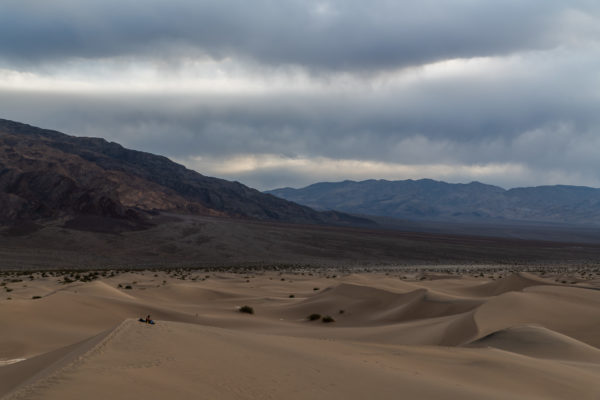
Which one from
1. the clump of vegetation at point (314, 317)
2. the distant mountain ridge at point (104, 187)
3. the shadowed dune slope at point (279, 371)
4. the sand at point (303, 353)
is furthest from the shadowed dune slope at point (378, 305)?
the distant mountain ridge at point (104, 187)

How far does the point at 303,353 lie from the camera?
26.8 ft

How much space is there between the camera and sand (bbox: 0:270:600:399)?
599 cm

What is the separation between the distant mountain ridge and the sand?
75646 mm

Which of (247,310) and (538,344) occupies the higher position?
(538,344)

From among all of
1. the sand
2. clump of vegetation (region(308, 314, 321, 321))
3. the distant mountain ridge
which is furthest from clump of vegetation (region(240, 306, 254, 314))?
the distant mountain ridge

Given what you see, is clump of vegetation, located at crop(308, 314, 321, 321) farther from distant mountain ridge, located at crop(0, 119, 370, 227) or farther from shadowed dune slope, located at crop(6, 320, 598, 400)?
distant mountain ridge, located at crop(0, 119, 370, 227)

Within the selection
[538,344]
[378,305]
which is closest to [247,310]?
[378,305]

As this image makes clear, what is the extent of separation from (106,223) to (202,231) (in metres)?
16.2

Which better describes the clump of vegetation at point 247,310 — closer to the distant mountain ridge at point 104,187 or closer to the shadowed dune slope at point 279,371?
the shadowed dune slope at point 279,371

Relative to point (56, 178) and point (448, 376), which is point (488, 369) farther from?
point (56, 178)

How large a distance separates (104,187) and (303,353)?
11477 cm

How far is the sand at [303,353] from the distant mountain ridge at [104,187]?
7565 centimetres

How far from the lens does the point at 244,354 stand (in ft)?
25.2

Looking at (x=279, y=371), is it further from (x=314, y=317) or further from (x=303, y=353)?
(x=314, y=317)
